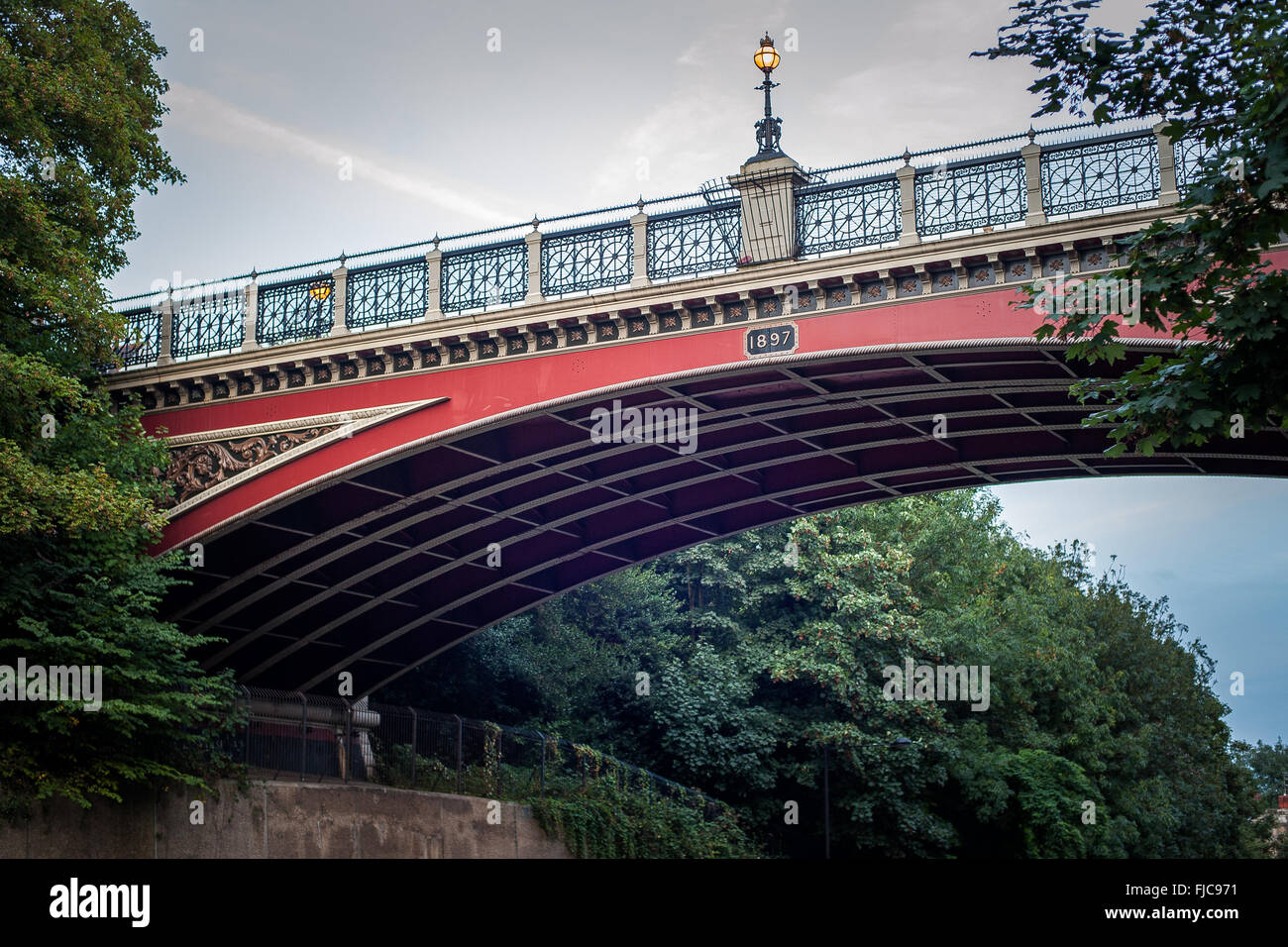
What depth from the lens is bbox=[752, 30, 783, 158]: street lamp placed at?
24.0 metres

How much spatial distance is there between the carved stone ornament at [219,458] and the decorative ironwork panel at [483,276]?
12.4 feet

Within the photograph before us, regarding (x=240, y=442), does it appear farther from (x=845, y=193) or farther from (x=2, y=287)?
(x=845, y=193)

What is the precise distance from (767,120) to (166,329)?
13.2 meters

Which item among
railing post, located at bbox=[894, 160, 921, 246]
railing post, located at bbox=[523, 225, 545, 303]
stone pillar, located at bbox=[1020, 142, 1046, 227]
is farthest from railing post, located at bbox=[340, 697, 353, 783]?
stone pillar, located at bbox=[1020, 142, 1046, 227]

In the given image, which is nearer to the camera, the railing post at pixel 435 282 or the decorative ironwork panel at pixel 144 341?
the railing post at pixel 435 282

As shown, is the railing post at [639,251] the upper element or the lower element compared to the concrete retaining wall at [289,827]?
upper

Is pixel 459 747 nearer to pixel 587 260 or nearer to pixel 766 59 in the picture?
pixel 587 260

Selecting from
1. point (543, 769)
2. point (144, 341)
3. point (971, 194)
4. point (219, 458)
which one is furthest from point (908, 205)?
point (543, 769)

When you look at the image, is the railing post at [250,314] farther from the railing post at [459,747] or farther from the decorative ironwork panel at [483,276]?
the railing post at [459,747]

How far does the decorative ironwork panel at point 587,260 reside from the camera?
80.0 feet

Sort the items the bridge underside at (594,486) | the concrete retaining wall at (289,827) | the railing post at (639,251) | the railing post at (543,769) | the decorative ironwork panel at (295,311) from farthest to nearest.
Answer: the railing post at (543,769) < the decorative ironwork panel at (295,311) < the bridge underside at (594,486) < the railing post at (639,251) < the concrete retaining wall at (289,827)

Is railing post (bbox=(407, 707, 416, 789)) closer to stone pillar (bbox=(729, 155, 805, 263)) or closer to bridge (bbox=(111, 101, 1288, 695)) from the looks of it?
bridge (bbox=(111, 101, 1288, 695))

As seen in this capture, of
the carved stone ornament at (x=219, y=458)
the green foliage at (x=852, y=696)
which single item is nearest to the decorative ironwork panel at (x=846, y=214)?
the carved stone ornament at (x=219, y=458)
